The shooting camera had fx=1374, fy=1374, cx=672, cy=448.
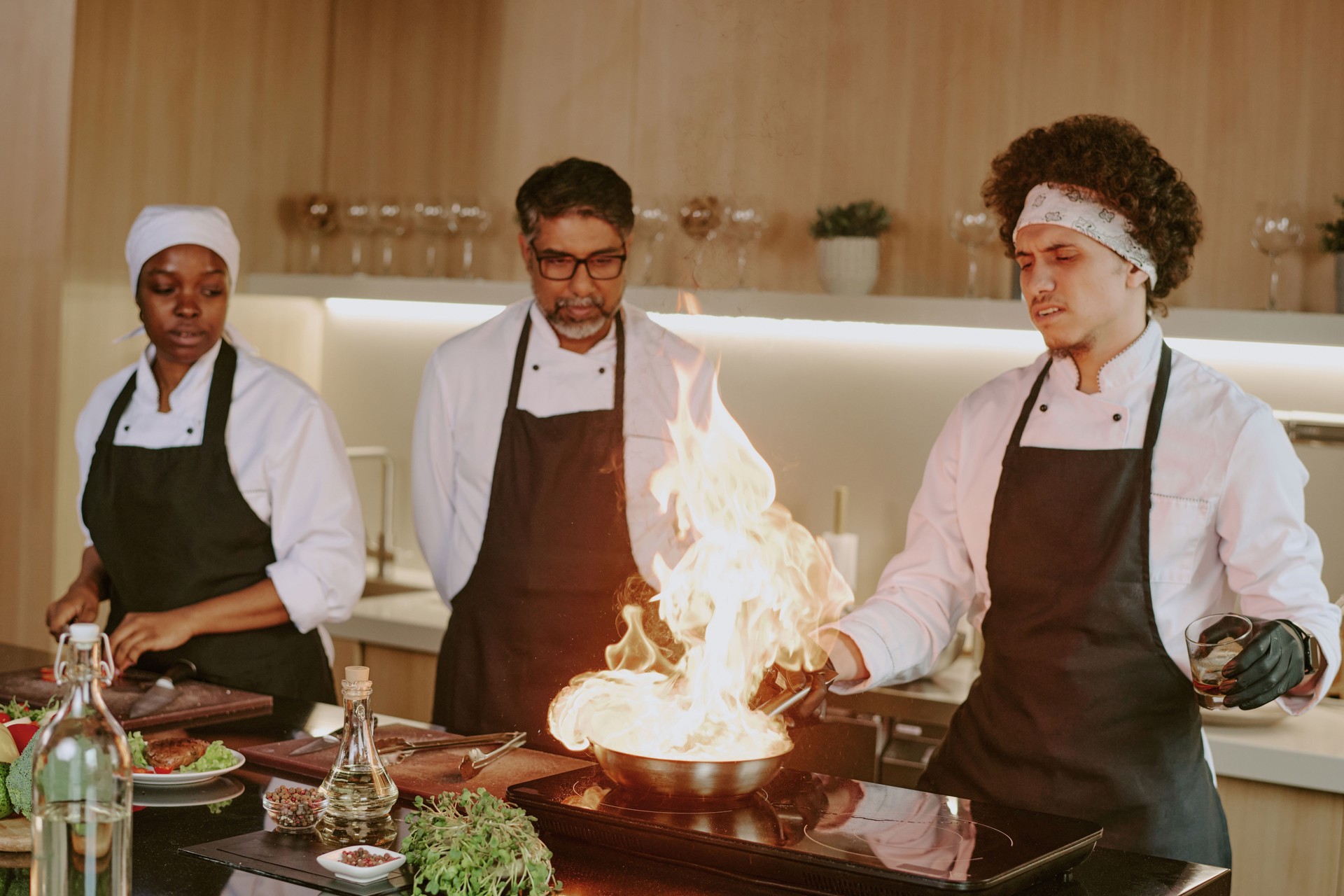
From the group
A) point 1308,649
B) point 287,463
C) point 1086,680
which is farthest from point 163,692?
point 1308,649

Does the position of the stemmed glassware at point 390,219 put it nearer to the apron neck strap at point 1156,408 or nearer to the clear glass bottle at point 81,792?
the apron neck strap at point 1156,408

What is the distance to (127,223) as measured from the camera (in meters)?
3.94

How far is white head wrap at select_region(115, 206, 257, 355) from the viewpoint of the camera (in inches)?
106

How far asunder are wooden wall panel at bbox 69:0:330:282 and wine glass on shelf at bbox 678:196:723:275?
1517 mm

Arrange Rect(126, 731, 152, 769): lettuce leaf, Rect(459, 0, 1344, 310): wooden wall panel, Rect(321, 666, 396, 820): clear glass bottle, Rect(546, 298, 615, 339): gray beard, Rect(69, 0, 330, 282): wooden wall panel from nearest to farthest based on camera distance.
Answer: Rect(321, 666, 396, 820): clear glass bottle
Rect(126, 731, 152, 769): lettuce leaf
Rect(546, 298, 615, 339): gray beard
Rect(459, 0, 1344, 310): wooden wall panel
Rect(69, 0, 330, 282): wooden wall panel

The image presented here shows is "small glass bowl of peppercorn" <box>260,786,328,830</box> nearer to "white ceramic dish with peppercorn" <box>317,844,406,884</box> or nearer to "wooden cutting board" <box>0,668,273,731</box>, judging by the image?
"white ceramic dish with peppercorn" <box>317,844,406,884</box>

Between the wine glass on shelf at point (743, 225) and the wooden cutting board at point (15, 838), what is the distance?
2.53 metres

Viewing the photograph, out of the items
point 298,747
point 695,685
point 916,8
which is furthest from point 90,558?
point 916,8

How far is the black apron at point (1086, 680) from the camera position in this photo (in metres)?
2.09

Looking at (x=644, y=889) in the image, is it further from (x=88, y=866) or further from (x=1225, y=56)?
(x=1225, y=56)

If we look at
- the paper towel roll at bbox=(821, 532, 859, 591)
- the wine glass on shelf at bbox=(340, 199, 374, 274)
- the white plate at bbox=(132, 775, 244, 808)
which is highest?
the wine glass on shelf at bbox=(340, 199, 374, 274)

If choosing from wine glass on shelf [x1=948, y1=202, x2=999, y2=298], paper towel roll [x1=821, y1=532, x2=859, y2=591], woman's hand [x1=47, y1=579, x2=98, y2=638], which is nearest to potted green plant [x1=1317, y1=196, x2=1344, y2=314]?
wine glass on shelf [x1=948, y1=202, x2=999, y2=298]

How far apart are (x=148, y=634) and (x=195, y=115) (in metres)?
2.20

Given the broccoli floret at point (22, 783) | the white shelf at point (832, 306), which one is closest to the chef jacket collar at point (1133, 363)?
the white shelf at point (832, 306)
